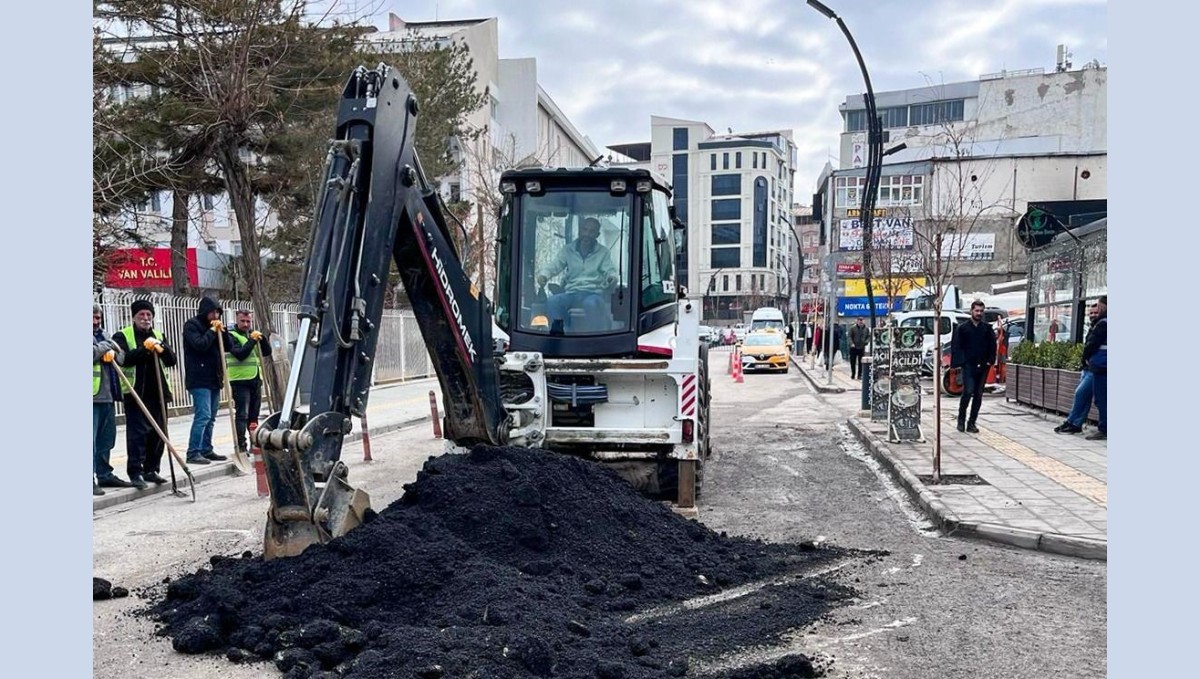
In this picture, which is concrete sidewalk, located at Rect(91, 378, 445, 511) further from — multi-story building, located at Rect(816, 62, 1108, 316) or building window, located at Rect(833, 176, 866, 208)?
building window, located at Rect(833, 176, 866, 208)

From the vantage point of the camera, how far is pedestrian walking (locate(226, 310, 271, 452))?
10648 mm

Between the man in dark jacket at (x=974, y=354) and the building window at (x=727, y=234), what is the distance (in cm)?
10598

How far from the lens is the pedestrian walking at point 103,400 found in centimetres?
845

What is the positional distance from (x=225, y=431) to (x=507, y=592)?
36.0ft

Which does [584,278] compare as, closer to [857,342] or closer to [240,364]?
[240,364]

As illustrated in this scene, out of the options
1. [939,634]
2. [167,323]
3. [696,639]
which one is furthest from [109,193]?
[939,634]

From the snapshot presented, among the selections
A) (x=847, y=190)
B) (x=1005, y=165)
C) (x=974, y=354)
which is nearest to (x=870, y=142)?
(x=974, y=354)

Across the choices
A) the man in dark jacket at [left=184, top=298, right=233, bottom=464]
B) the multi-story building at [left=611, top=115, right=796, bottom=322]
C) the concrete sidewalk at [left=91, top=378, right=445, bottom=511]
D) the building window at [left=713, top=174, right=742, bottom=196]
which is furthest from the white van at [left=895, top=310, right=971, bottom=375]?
the building window at [left=713, top=174, right=742, bottom=196]

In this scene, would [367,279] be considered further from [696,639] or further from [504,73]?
[504,73]

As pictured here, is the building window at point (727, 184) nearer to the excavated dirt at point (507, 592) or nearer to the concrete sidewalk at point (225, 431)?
the concrete sidewalk at point (225, 431)

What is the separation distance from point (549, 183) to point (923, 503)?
483cm

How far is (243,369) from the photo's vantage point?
35.3ft

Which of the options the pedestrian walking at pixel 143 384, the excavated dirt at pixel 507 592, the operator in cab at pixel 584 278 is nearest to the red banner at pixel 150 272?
the pedestrian walking at pixel 143 384

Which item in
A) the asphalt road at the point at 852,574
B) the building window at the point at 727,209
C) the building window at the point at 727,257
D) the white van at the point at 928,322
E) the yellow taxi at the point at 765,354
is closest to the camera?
the asphalt road at the point at 852,574
